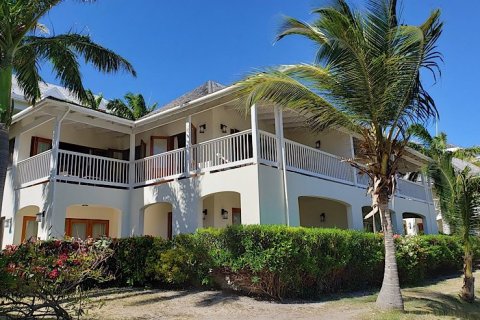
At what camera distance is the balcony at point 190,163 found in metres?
13.2

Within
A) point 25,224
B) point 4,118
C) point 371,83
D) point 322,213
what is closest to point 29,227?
point 25,224

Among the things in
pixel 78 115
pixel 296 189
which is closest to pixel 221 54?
pixel 78 115

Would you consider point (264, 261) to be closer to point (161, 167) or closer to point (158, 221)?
point (161, 167)

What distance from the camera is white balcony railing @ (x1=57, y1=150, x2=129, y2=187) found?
14586mm

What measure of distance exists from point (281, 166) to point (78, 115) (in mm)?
7698

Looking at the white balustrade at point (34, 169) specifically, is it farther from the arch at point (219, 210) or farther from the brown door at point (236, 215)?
the brown door at point (236, 215)

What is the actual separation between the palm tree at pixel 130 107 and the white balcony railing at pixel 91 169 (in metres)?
14.2

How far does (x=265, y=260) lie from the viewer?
9312 millimetres

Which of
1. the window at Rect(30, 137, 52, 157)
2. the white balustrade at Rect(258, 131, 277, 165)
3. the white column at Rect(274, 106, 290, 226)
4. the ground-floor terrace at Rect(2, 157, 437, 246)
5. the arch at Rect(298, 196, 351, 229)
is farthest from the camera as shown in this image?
the arch at Rect(298, 196, 351, 229)

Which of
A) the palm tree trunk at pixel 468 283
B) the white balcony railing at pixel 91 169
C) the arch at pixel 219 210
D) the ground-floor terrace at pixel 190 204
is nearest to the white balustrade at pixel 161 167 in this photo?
the ground-floor terrace at pixel 190 204

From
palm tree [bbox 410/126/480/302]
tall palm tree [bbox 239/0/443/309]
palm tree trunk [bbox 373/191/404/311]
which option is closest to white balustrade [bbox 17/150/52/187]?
tall palm tree [bbox 239/0/443/309]

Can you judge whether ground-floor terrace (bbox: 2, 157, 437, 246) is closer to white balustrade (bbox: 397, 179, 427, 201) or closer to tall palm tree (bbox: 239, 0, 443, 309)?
white balustrade (bbox: 397, 179, 427, 201)

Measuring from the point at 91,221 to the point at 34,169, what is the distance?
3412 mm

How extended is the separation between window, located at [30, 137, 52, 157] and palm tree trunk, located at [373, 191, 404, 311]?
13757 mm
